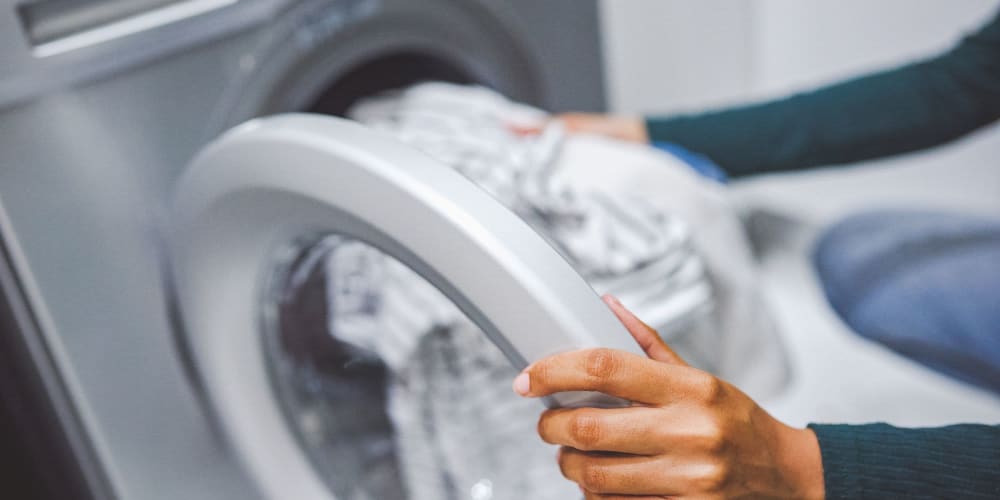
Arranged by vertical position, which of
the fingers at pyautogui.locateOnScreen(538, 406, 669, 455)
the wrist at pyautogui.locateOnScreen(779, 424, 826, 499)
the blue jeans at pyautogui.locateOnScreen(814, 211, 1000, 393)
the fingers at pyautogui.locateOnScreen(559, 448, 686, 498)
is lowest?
the blue jeans at pyautogui.locateOnScreen(814, 211, 1000, 393)

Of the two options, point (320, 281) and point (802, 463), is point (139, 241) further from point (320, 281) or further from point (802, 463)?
point (802, 463)

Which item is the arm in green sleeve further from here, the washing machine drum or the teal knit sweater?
the washing machine drum

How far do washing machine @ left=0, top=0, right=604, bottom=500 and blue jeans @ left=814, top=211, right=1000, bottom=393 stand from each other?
0.53 meters

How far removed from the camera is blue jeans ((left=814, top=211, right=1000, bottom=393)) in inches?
27.5

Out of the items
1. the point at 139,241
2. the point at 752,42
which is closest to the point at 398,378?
the point at 139,241

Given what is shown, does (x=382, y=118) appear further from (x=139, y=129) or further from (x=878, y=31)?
(x=878, y=31)

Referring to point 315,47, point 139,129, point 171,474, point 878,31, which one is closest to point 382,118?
point 315,47

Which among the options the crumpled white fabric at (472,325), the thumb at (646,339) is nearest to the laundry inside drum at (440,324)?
the crumpled white fabric at (472,325)

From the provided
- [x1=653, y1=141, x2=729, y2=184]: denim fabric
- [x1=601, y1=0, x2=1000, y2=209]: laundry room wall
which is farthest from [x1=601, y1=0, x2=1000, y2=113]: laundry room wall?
[x1=653, y1=141, x2=729, y2=184]: denim fabric

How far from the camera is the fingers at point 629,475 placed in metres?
0.32

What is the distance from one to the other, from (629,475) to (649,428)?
0.08 feet

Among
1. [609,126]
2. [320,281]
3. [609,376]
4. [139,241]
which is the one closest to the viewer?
[609,376]

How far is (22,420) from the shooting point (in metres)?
0.52

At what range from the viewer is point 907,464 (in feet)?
1.23
